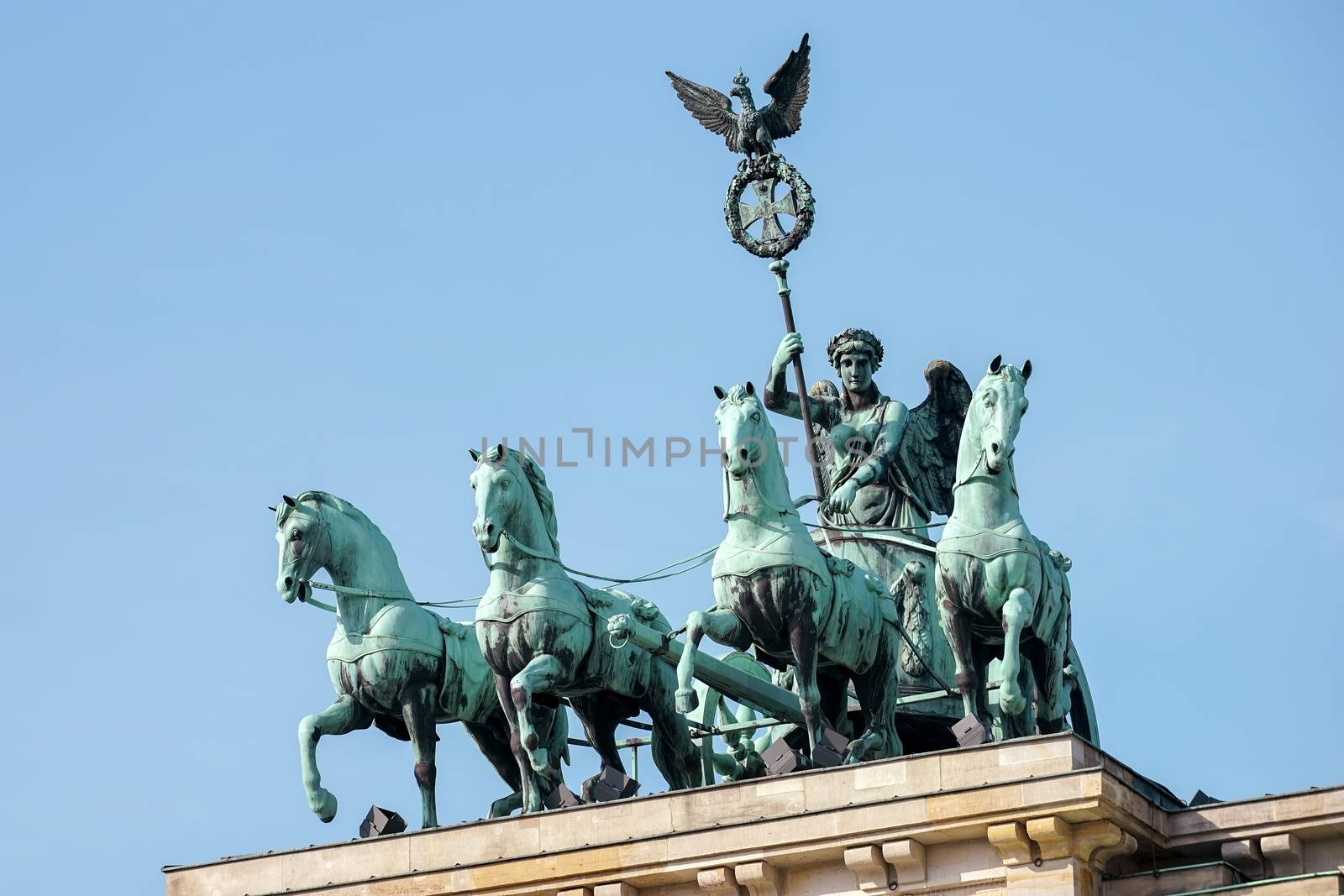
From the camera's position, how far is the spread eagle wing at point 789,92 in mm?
35125

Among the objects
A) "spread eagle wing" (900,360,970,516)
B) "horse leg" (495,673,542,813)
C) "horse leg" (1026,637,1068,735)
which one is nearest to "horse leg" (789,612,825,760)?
"horse leg" (1026,637,1068,735)

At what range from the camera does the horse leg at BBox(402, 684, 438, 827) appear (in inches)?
1243

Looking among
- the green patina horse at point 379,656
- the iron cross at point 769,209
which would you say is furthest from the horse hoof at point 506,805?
the iron cross at point 769,209

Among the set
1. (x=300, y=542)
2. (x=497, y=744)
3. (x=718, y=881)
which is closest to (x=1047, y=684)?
(x=718, y=881)

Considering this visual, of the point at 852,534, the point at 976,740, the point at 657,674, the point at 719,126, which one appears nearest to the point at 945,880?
the point at 976,740

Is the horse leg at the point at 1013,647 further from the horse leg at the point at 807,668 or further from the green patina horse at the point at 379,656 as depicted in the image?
the green patina horse at the point at 379,656

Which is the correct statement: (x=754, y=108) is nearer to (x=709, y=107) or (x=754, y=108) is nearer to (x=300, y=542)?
(x=709, y=107)

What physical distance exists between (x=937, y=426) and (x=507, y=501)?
197 inches

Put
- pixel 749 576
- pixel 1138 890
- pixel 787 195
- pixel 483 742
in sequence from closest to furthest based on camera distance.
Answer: pixel 1138 890 → pixel 749 576 → pixel 483 742 → pixel 787 195

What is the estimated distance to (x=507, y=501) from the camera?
3122cm

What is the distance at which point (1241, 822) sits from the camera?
93.4 ft

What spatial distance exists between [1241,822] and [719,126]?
9420mm

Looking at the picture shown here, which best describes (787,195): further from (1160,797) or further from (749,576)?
(1160,797)

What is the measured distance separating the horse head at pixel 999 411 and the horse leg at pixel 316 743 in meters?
5.45
